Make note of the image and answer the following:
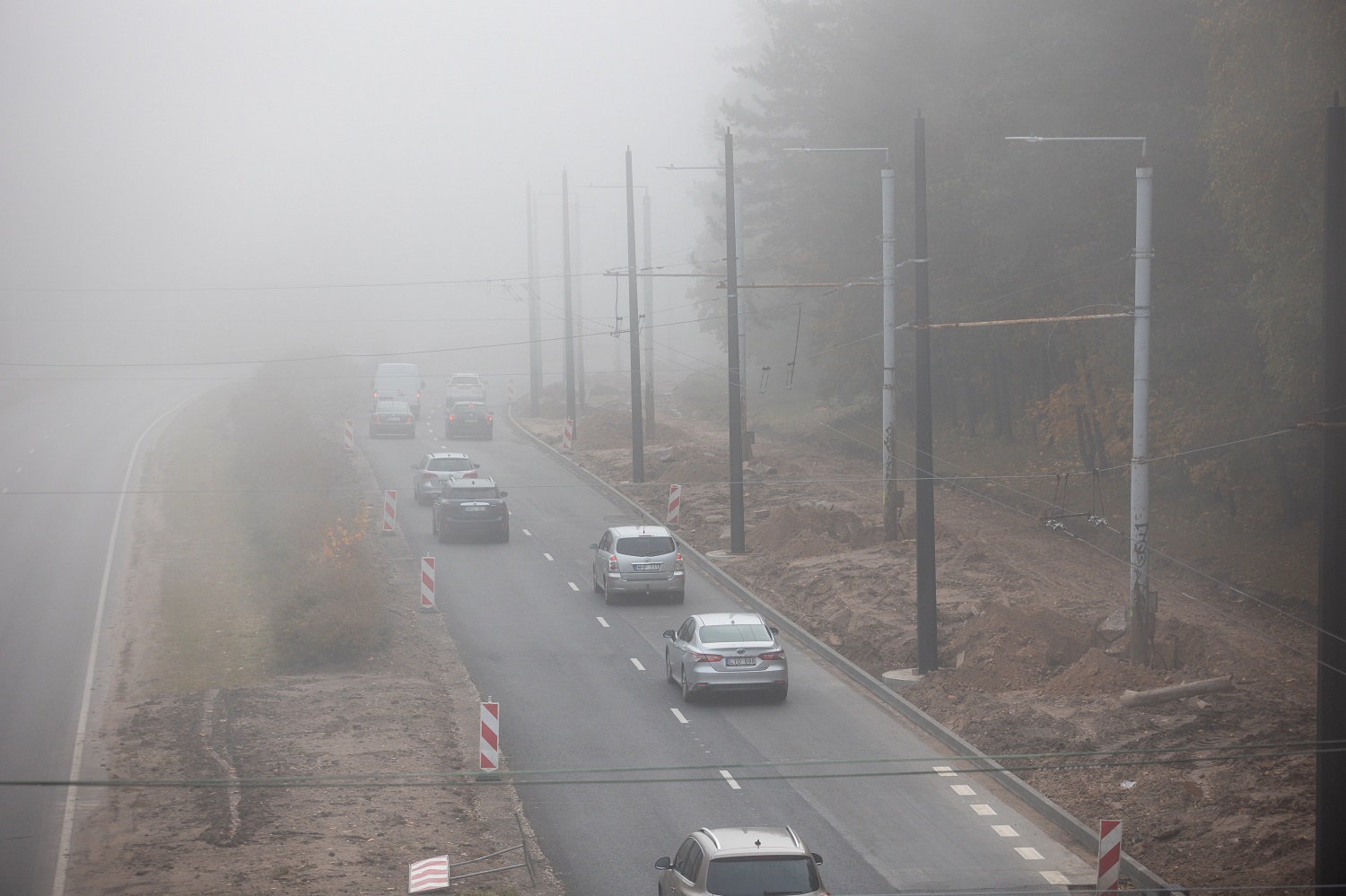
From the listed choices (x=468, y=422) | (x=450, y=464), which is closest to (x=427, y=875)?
(x=450, y=464)

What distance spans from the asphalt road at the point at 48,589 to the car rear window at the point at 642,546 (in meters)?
12.0

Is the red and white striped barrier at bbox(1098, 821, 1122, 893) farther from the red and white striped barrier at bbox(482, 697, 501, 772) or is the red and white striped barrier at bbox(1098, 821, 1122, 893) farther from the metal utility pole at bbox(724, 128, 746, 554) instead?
the metal utility pole at bbox(724, 128, 746, 554)

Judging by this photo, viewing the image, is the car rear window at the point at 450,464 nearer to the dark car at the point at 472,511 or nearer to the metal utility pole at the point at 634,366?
the dark car at the point at 472,511

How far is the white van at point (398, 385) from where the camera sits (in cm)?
6199

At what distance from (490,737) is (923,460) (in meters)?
9.53

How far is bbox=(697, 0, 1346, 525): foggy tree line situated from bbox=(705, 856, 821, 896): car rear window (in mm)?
18101

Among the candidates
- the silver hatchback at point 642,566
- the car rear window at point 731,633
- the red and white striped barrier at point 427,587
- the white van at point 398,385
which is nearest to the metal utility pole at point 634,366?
the silver hatchback at point 642,566

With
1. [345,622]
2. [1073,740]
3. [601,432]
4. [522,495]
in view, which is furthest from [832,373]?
[1073,740]

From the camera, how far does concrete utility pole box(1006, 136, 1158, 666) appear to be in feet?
64.5

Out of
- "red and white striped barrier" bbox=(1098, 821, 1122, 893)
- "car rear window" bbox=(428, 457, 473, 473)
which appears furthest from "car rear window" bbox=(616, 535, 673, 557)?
"red and white striped barrier" bbox=(1098, 821, 1122, 893)

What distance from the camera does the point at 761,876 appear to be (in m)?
11.3

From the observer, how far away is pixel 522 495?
44.6 meters

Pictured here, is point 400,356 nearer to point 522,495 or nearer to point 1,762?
point 522,495

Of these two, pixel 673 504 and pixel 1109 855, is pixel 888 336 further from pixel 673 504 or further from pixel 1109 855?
pixel 1109 855
